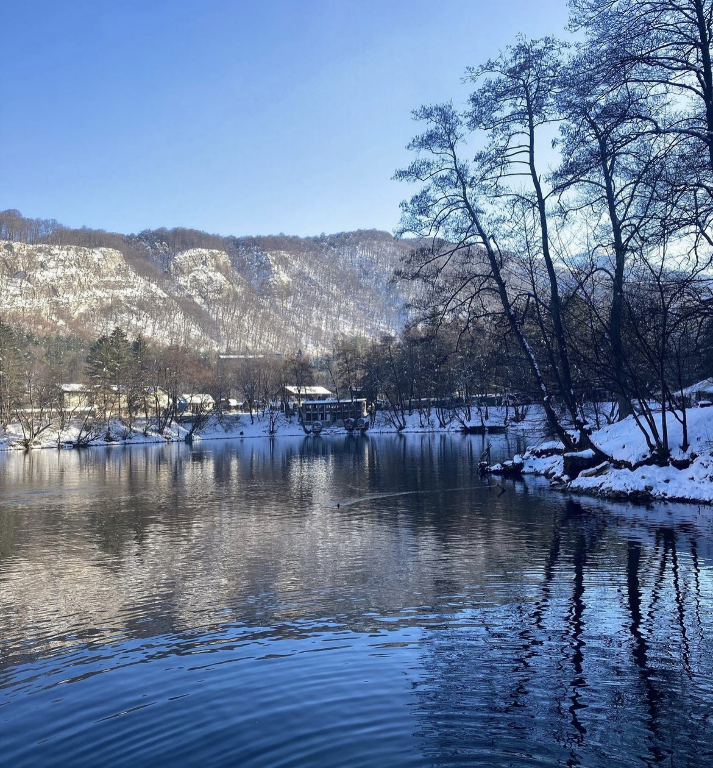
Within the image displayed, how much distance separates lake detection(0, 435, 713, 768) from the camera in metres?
6.81

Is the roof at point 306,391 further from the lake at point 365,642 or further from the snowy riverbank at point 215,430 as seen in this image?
the lake at point 365,642

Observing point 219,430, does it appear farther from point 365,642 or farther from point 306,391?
point 365,642

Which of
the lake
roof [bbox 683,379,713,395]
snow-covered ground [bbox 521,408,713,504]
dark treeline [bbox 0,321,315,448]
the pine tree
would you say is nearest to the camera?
the lake

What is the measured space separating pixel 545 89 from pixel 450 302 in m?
8.35

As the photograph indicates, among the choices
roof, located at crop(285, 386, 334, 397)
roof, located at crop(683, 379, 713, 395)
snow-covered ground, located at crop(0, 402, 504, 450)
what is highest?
roof, located at crop(285, 386, 334, 397)

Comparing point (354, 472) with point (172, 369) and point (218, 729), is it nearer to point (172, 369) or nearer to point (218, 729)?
point (218, 729)

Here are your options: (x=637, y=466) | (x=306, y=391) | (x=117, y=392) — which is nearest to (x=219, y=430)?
(x=117, y=392)

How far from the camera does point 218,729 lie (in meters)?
7.22

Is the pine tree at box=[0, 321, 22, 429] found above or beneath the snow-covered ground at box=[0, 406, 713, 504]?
above

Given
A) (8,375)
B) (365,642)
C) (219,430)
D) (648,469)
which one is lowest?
(219,430)

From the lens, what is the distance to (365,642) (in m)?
9.80

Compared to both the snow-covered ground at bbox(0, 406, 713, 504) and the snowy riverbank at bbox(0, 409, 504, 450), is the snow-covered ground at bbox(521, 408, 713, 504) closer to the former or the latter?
the snow-covered ground at bbox(0, 406, 713, 504)

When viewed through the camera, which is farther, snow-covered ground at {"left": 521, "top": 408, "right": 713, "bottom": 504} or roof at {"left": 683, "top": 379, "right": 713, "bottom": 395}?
roof at {"left": 683, "top": 379, "right": 713, "bottom": 395}

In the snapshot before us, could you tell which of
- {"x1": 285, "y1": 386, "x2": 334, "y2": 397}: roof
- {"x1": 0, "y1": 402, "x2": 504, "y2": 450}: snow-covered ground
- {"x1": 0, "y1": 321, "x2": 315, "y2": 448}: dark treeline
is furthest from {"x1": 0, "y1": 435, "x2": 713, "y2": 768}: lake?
{"x1": 285, "y1": 386, "x2": 334, "y2": 397}: roof
